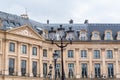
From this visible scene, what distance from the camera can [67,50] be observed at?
62500 millimetres

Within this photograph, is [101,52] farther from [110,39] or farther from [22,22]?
[22,22]

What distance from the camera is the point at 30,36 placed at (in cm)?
5769

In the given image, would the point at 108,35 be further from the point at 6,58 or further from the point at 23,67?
the point at 6,58

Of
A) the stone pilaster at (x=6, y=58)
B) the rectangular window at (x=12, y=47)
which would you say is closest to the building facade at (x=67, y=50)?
the rectangular window at (x=12, y=47)

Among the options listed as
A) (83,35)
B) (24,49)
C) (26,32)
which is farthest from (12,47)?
(83,35)

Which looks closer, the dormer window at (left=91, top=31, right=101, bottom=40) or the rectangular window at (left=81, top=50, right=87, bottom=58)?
the rectangular window at (left=81, top=50, right=87, bottom=58)

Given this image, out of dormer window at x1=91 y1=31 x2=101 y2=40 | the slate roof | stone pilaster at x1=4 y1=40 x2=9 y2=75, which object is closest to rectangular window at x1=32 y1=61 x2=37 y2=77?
the slate roof

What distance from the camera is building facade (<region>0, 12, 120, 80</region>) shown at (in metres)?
A: 55.6

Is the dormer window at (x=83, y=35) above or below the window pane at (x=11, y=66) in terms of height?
above

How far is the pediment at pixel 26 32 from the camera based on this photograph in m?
54.9

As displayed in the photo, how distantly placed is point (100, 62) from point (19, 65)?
15.8m

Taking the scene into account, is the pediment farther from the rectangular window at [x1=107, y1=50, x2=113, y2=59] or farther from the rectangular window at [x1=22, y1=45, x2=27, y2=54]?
the rectangular window at [x1=107, y1=50, x2=113, y2=59]

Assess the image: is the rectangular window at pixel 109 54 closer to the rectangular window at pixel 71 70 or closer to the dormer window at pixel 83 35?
the dormer window at pixel 83 35

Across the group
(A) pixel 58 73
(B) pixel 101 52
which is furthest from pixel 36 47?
(B) pixel 101 52
